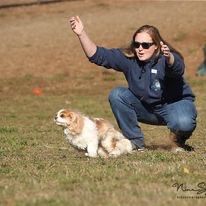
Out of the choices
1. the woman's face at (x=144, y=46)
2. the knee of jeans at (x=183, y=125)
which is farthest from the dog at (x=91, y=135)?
the woman's face at (x=144, y=46)

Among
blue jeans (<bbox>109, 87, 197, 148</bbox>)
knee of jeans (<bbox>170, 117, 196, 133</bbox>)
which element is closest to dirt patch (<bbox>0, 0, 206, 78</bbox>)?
blue jeans (<bbox>109, 87, 197, 148</bbox>)

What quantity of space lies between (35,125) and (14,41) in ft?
51.0

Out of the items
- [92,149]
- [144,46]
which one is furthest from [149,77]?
[92,149]

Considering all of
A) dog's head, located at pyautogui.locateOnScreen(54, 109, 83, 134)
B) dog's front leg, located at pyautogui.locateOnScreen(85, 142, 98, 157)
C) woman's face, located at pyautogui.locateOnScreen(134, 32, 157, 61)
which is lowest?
dog's front leg, located at pyautogui.locateOnScreen(85, 142, 98, 157)

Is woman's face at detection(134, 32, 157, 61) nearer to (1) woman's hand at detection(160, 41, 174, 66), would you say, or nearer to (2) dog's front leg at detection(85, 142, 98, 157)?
(1) woman's hand at detection(160, 41, 174, 66)

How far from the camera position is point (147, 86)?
28.4 feet

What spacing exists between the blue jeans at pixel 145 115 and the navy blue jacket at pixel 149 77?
11 cm

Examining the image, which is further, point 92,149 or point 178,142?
point 178,142

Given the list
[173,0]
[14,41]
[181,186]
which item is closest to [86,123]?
[181,186]

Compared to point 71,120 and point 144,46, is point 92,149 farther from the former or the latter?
point 144,46

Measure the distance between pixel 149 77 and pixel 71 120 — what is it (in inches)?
43.2

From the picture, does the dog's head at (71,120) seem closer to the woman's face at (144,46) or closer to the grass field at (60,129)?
the grass field at (60,129)

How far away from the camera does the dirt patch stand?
2641 cm

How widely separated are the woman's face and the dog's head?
1045mm
